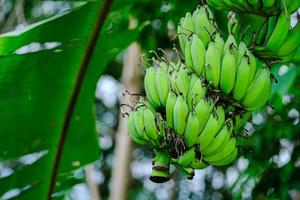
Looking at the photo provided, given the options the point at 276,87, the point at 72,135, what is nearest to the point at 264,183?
the point at 276,87

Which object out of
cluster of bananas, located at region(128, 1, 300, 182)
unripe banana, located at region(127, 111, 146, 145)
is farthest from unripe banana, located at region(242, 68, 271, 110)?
unripe banana, located at region(127, 111, 146, 145)

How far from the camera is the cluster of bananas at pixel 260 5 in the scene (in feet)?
3.72

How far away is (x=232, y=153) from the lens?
1.14 meters

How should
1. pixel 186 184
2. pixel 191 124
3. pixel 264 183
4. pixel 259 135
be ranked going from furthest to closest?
pixel 186 184 → pixel 259 135 → pixel 264 183 → pixel 191 124

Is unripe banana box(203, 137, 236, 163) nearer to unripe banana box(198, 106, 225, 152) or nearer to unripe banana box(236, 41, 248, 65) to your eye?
unripe banana box(198, 106, 225, 152)

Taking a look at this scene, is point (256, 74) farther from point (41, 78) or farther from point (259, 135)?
point (259, 135)

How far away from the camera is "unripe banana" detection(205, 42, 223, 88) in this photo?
1.11m

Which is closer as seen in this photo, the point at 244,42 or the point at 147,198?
the point at 244,42

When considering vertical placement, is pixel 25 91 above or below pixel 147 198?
above

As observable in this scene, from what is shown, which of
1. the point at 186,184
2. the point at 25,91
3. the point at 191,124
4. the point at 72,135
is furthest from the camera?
the point at 186,184

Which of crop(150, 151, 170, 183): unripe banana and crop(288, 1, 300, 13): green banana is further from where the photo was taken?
crop(288, 1, 300, 13): green banana

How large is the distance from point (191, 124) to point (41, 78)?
0.83 metres

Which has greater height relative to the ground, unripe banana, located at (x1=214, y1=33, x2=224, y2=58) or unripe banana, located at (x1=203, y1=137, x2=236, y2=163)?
unripe banana, located at (x1=214, y1=33, x2=224, y2=58)

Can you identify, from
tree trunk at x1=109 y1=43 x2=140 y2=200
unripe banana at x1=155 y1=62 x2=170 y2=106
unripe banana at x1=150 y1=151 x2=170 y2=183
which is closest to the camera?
unripe banana at x1=150 y1=151 x2=170 y2=183
